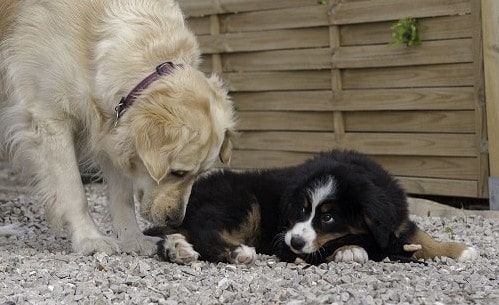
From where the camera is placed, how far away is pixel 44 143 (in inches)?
224

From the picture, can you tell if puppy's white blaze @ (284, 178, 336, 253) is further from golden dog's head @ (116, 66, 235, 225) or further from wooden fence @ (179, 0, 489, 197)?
wooden fence @ (179, 0, 489, 197)

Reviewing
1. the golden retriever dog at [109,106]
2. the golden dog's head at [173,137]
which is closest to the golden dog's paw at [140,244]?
the golden retriever dog at [109,106]

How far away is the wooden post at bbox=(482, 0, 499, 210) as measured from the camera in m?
7.24

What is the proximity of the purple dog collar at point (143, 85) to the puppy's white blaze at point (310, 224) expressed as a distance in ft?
3.49

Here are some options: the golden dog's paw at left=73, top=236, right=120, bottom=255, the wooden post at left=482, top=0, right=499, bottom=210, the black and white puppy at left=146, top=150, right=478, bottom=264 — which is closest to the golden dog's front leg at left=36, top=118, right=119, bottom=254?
the golden dog's paw at left=73, top=236, right=120, bottom=255

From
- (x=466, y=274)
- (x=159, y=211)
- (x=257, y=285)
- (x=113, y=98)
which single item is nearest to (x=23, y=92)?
(x=113, y=98)

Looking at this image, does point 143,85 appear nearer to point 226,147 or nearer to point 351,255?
point 226,147

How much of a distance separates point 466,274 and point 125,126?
80.2 inches

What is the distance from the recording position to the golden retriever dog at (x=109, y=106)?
518cm

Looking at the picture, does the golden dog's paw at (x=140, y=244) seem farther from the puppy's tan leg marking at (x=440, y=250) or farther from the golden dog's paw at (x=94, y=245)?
the puppy's tan leg marking at (x=440, y=250)

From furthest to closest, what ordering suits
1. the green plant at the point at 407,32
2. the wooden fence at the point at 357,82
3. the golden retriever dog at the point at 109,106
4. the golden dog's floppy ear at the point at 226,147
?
the green plant at the point at 407,32 → the wooden fence at the point at 357,82 → the golden dog's floppy ear at the point at 226,147 → the golden retriever dog at the point at 109,106

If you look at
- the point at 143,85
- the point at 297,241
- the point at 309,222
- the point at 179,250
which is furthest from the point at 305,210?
the point at 143,85

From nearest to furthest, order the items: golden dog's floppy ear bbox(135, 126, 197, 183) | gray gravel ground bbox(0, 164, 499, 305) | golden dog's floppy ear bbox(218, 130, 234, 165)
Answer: gray gravel ground bbox(0, 164, 499, 305), golden dog's floppy ear bbox(135, 126, 197, 183), golden dog's floppy ear bbox(218, 130, 234, 165)

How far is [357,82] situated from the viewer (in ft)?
27.7
